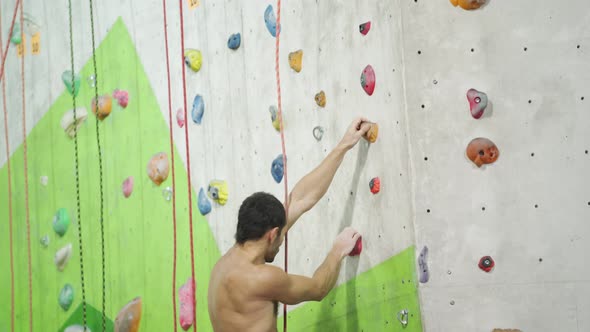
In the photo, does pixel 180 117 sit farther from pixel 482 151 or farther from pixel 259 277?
pixel 482 151

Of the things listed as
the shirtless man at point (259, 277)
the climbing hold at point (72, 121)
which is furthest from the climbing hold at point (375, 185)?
the climbing hold at point (72, 121)

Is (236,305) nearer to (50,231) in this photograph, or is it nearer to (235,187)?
(235,187)

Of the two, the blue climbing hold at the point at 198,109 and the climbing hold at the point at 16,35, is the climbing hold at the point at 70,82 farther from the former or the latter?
the blue climbing hold at the point at 198,109

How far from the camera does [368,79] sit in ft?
7.71

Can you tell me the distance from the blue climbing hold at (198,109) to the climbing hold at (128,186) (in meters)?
0.52

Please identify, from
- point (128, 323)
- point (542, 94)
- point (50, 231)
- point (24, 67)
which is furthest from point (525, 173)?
point (24, 67)

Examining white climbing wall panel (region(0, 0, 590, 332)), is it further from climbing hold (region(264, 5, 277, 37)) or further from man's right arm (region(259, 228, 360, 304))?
man's right arm (region(259, 228, 360, 304))

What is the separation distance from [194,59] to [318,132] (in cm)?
76

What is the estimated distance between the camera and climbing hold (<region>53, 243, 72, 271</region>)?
12.3 ft

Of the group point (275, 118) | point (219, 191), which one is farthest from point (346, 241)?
point (219, 191)

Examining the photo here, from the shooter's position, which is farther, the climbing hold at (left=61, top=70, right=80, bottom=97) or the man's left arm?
the climbing hold at (left=61, top=70, right=80, bottom=97)

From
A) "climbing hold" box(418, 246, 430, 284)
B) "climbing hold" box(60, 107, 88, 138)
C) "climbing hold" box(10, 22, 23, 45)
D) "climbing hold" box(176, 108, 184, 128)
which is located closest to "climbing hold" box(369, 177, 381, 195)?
"climbing hold" box(418, 246, 430, 284)

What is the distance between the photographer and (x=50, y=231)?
3904 millimetres

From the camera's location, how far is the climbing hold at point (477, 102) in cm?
214
